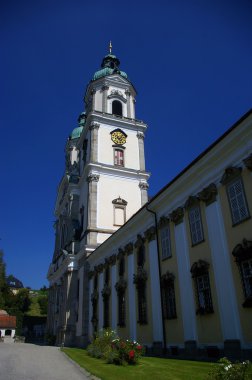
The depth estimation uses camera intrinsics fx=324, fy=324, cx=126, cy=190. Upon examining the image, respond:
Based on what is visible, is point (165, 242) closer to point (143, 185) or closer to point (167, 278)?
point (167, 278)

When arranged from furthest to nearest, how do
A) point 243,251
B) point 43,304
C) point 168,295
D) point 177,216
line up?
point 43,304
point 177,216
point 168,295
point 243,251

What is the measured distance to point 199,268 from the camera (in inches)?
637

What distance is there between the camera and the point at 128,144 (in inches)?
1784

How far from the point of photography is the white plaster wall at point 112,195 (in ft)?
127

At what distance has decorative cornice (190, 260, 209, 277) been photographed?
15831 mm

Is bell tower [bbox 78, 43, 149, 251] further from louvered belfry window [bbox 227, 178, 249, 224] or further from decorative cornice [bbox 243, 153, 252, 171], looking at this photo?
decorative cornice [bbox 243, 153, 252, 171]

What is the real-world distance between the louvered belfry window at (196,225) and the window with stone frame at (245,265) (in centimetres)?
295

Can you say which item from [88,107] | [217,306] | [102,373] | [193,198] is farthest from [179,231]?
[88,107]

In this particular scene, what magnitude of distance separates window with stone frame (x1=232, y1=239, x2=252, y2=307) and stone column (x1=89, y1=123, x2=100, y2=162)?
98.0ft

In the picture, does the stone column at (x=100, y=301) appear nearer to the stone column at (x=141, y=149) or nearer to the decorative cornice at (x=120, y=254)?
the decorative cornice at (x=120, y=254)

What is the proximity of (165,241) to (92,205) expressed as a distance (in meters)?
19.5

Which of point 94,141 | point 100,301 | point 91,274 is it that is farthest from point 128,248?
point 94,141

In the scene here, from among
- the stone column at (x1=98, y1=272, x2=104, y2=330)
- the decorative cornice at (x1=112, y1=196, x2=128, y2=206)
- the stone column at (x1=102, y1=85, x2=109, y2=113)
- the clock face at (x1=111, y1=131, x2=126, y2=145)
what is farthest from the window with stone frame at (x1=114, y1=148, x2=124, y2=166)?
the stone column at (x1=98, y1=272, x2=104, y2=330)

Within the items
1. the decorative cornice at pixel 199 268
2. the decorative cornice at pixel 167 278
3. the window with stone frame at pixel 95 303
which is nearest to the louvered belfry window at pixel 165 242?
the decorative cornice at pixel 167 278
